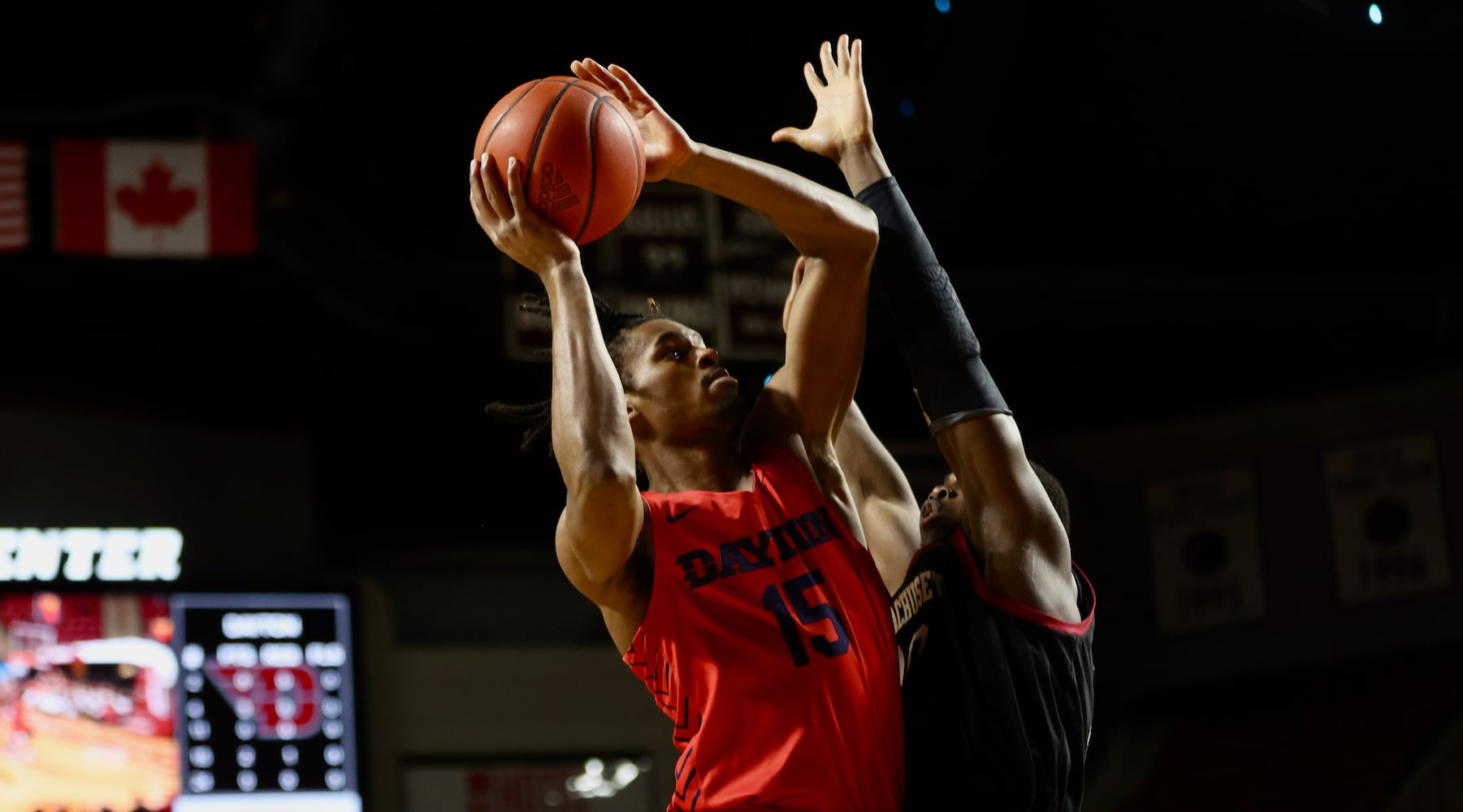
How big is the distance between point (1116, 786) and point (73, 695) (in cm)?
631

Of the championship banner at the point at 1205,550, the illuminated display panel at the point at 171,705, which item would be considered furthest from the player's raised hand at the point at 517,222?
the championship banner at the point at 1205,550

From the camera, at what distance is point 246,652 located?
8938 mm

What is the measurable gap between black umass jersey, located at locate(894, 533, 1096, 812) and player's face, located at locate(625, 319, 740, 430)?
1.71 feet

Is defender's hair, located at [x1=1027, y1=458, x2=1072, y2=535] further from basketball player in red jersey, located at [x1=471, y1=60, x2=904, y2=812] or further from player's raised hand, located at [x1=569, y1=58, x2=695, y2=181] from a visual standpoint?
player's raised hand, located at [x1=569, y1=58, x2=695, y2=181]

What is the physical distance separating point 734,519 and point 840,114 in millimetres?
917

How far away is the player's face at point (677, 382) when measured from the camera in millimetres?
3422

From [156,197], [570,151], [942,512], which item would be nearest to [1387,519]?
[156,197]

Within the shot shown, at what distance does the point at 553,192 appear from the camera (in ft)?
10.3

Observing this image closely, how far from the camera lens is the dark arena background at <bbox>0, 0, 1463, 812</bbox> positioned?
31.3 feet

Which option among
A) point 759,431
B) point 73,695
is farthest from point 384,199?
point 759,431

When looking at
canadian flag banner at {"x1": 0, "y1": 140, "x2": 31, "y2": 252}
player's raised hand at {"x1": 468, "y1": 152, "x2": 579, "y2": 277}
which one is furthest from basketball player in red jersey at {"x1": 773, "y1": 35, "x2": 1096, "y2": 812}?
canadian flag banner at {"x1": 0, "y1": 140, "x2": 31, "y2": 252}

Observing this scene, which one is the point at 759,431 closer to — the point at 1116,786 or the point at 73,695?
the point at 73,695

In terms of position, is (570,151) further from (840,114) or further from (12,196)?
(12,196)

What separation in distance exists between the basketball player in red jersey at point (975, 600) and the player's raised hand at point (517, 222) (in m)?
0.58
